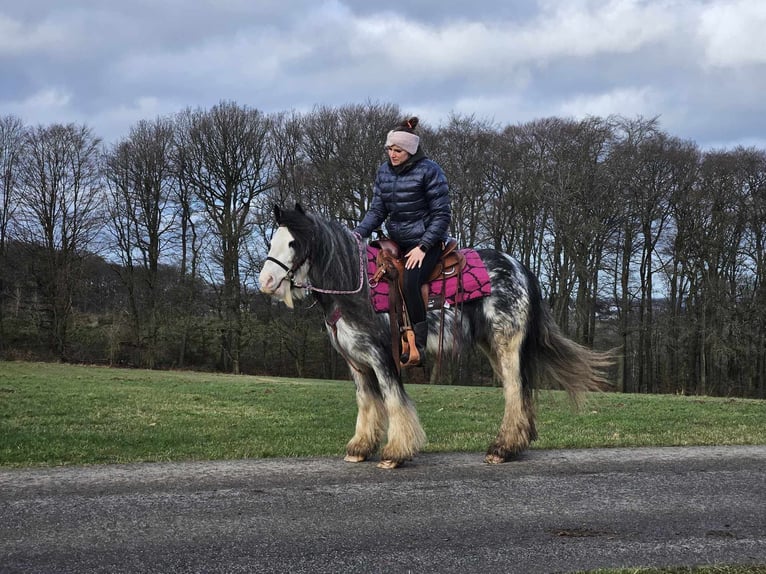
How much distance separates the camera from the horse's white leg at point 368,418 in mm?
7242

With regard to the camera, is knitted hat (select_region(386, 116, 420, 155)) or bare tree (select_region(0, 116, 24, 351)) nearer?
knitted hat (select_region(386, 116, 420, 155))

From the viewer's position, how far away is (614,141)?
4088 cm

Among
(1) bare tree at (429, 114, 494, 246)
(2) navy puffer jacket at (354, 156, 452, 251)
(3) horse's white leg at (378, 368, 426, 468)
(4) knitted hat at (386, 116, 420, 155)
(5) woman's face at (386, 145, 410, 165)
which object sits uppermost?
(1) bare tree at (429, 114, 494, 246)

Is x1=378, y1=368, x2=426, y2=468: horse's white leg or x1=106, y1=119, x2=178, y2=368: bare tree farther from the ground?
x1=106, y1=119, x2=178, y2=368: bare tree

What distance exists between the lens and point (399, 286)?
722 centimetres

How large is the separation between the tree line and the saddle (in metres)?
30.6

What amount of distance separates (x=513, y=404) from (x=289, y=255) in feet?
9.62

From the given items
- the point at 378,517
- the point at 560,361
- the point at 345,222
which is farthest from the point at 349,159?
the point at 378,517

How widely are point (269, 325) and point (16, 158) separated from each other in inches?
757

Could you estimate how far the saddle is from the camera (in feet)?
23.4

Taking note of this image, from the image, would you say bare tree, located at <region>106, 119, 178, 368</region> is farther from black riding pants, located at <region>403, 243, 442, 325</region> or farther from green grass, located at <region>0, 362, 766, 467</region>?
black riding pants, located at <region>403, 243, 442, 325</region>

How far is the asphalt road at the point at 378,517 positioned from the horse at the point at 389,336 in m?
0.51

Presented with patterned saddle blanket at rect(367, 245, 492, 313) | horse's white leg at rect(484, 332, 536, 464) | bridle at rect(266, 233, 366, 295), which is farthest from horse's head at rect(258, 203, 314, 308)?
horse's white leg at rect(484, 332, 536, 464)

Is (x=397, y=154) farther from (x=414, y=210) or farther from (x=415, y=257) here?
(x=415, y=257)
